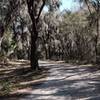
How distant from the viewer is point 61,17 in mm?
57000

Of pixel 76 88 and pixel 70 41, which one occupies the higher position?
pixel 70 41

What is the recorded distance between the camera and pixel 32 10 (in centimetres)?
2562

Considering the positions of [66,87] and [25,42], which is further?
[25,42]

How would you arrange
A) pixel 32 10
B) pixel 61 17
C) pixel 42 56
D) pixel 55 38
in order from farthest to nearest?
1. pixel 42 56
2. pixel 55 38
3. pixel 61 17
4. pixel 32 10

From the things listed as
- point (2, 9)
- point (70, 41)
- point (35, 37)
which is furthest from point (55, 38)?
point (35, 37)

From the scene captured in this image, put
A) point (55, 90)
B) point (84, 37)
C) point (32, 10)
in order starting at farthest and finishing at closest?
1. point (84, 37)
2. point (32, 10)
3. point (55, 90)

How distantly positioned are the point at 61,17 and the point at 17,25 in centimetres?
880

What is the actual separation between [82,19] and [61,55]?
2009 cm

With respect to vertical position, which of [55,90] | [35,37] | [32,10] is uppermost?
[32,10]

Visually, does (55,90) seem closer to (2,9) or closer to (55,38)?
(2,9)

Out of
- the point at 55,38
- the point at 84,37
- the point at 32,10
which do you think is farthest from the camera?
the point at 55,38

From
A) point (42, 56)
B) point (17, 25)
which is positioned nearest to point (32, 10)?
point (17, 25)

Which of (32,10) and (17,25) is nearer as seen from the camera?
(32,10)

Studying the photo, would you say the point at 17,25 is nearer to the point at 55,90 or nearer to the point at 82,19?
the point at 82,19
